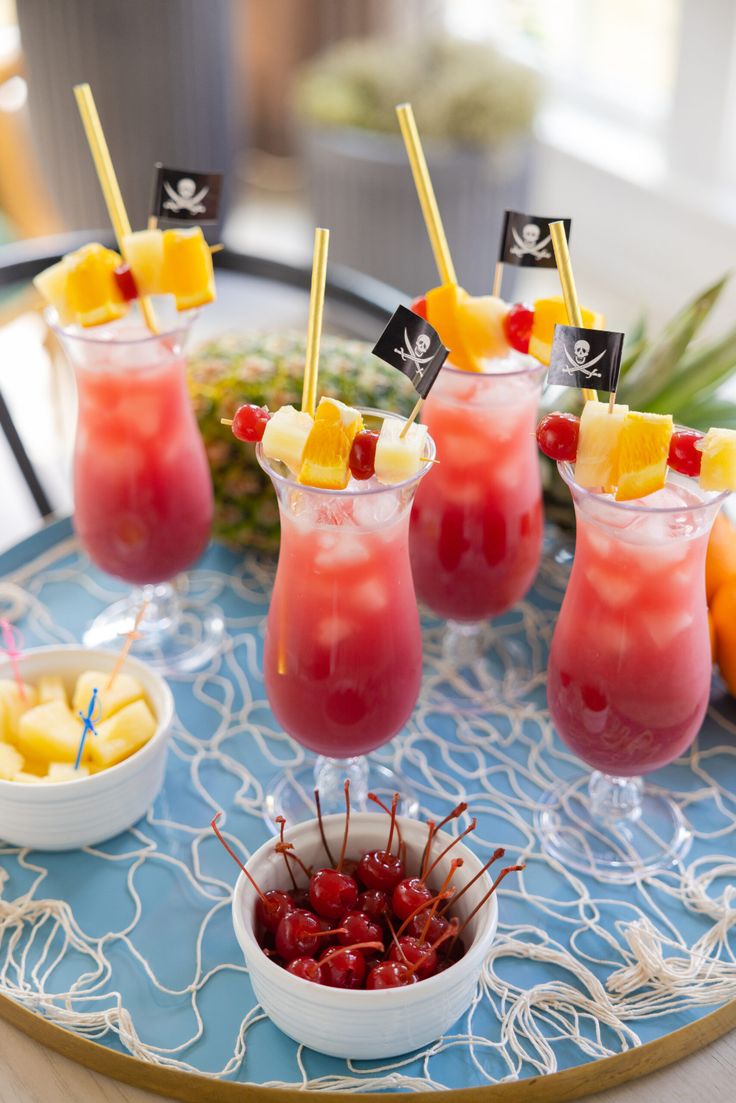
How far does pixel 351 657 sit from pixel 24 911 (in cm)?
39

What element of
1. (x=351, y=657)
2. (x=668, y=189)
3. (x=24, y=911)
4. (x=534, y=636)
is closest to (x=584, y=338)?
(x=351, y=657)

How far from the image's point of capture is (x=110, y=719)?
1.18 m

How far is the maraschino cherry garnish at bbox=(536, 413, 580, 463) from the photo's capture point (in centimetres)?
102

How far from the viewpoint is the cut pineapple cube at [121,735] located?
45.4 inches

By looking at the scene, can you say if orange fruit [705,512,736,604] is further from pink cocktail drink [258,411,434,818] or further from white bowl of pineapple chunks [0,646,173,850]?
white bowl of pineapple chunks [0,646,173,850]

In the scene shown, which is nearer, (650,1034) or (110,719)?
(650,1034)

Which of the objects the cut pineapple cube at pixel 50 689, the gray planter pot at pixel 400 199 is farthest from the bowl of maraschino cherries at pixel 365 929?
the gray planter pot at pixel 400 199

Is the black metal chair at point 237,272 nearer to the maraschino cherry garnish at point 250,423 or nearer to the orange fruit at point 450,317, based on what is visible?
the orange fruit at point 450,317

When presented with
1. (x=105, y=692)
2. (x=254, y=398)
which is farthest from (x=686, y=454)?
(x=254, y=398)

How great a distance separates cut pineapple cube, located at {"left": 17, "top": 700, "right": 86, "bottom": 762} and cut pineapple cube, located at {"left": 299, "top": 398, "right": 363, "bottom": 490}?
368 mm

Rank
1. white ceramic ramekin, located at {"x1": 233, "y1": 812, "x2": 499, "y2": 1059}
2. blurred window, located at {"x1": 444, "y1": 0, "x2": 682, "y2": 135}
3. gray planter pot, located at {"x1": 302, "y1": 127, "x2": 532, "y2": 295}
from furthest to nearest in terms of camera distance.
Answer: blurred window, located at {"x1": 444, "y1": 0, "x2": 682, "y2": 135} < gray planter pot, located at {"x1": 302, "y1": 127, "x2": 532, "y2": 295} < white ceramic ramekin, located at {"x1": 233, "y1": 812, "x2": 499, "y2": 1059}

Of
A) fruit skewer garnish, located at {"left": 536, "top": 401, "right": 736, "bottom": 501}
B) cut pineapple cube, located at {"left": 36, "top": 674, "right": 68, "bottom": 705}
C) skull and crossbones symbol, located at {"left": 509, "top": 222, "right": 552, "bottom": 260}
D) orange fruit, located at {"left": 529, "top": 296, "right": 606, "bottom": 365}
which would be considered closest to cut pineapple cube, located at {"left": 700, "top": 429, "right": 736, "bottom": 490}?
fruit skewer garnish, located at {"left": 536, "top": 401, "right": 736, "bottom": 501}

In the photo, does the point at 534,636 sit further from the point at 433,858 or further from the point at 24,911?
the point at 24,911

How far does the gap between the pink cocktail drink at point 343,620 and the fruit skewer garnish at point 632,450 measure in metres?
0.13
